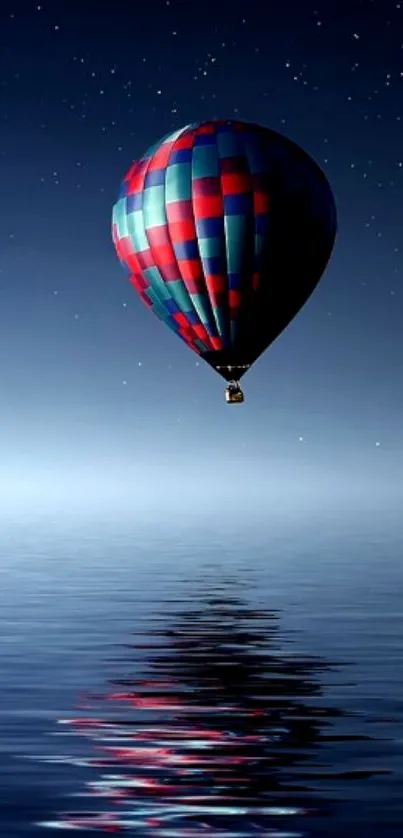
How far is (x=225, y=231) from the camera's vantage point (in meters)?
37.9

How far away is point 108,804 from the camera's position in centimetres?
1888

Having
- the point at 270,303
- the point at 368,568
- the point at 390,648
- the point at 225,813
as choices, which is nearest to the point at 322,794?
the point at 225,813

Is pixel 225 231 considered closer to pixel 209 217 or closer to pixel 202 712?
pixel 209 217

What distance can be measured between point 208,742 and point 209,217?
57.3 ft

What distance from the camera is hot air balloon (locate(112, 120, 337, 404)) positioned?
37875mm

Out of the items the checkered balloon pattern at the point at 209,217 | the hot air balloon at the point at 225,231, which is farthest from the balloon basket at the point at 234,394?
the checkered balloon pattern at the point at 209,217

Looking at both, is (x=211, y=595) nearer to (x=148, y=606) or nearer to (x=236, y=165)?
(x=148, y=606)

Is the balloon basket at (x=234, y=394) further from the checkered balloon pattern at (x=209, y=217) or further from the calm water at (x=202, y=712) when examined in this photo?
the calm water at (x=202, y=712)

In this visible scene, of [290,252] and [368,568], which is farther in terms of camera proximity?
[368,568]

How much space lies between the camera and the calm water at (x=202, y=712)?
60.5ft

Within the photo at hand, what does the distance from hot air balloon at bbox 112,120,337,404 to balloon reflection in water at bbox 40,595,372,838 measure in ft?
25.4

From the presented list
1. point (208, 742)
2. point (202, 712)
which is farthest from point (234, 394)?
point (208, 742)

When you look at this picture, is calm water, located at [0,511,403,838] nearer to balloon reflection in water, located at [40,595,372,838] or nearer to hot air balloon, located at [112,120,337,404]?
balloon reflection in water, located at [40,595,372,838]

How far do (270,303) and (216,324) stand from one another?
1668 millimetres
